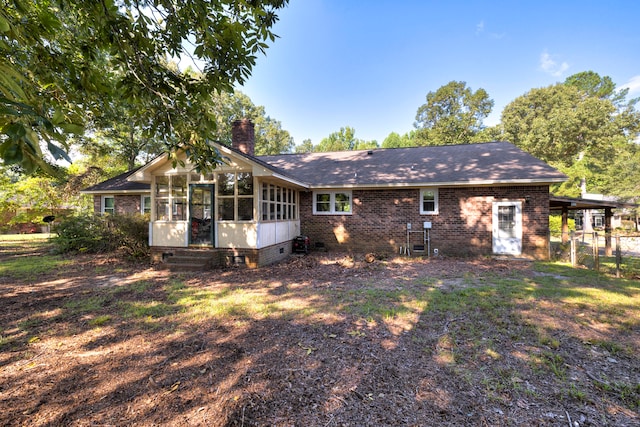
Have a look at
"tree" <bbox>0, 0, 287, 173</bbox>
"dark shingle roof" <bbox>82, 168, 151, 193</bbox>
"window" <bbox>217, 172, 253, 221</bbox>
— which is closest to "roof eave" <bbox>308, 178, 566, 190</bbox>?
"window" <bbox>217, 172, 253, 221</bbox>

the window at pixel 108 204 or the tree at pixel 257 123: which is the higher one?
the tree at pixel 257 123

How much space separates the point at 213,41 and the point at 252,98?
3348 cm

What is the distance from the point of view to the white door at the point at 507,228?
33.8 ft

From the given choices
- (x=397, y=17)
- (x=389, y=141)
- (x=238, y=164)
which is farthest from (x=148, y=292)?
(x=389, y=141)

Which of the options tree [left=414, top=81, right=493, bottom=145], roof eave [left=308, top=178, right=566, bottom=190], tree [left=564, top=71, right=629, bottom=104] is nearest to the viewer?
roof eave [left=308, top=178, right=566, bottom=190]

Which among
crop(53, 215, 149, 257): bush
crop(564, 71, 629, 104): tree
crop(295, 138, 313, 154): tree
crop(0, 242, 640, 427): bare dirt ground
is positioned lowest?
crop(0, 242, 640, 427): bare dirt ground

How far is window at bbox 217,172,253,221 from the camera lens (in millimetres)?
8977

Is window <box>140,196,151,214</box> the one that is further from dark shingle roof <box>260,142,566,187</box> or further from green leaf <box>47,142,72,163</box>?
green leaf <box>47,142,72,163</box>

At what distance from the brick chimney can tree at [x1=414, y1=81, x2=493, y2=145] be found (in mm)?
26626

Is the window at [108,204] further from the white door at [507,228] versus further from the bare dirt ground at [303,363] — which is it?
the white door at [507,228]

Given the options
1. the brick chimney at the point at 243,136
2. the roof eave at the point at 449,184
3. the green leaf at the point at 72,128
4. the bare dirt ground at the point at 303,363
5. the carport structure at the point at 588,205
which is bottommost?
the bare dirt ground at the point at 303,363

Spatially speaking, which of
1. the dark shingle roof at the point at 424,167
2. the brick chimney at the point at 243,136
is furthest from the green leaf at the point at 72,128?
the brick chimney at the point at 243,136

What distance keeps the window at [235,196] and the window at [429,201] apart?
680 cm

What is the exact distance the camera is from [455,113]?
3303 centimetres
